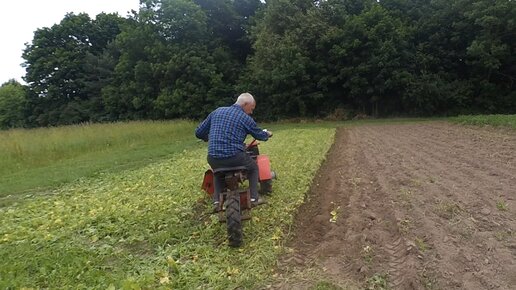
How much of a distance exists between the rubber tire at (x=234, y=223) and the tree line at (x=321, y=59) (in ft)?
98.5

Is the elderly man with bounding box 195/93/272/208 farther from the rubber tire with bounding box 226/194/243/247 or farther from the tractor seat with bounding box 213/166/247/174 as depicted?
the rubber tire with bounding box 226/194/243/247

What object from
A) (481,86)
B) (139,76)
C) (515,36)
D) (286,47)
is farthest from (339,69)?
(139,76)

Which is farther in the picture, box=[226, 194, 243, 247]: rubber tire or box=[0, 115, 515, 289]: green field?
box=[226, 194, 243, 247]: rubber tire

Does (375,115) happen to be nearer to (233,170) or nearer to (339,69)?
(339,69)

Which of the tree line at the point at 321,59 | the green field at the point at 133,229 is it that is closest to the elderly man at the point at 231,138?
the green field at the point at 133,229

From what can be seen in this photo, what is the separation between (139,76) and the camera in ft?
137

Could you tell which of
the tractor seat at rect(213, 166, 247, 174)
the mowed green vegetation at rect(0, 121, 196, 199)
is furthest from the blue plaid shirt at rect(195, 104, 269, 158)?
the mowed green vegetation at rect(0, 121, 196, 199)

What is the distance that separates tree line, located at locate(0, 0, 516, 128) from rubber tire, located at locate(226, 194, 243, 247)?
1182 inches

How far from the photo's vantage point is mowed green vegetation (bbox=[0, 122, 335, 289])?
4.26m

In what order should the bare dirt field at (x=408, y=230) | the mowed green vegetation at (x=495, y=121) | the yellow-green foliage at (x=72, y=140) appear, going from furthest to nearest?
the mowed green vegetation at (x=495, y=121) → the yellow-green foliage at (x=72, y=140) → the bare dirt field at (x=408, y=230)

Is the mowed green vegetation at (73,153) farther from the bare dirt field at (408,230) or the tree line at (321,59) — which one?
the tree line at (321,59)

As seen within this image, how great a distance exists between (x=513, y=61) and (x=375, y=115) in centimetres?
1187

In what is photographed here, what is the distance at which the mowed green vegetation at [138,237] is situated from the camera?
4.26 m

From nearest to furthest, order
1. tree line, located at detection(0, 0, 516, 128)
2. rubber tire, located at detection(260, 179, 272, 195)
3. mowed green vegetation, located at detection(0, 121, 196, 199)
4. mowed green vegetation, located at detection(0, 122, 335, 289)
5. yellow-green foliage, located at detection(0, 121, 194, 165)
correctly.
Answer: mowed green vegetation, located at detection(0, 122, 335, 289)
rubber tire, located at detection(260, 179, 272, 195)
mowed green vegetation, located at detection(0, 121, 196, 199)
yellow-green foliage, located at detection(0, 121, 194, 165)
tree line, located at detection(0, 0, 516, 128)
